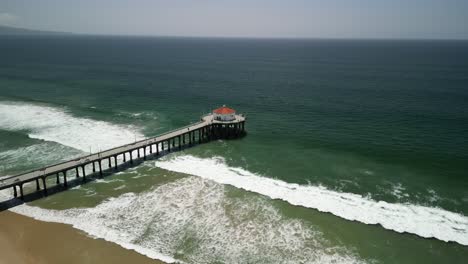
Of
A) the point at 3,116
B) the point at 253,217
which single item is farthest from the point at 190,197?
the point at 3,116

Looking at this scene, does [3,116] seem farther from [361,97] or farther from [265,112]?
[361,97]

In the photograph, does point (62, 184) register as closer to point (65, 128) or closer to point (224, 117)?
point (65, 128)

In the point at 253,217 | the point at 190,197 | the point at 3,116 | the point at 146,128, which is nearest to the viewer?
the point at 253,217

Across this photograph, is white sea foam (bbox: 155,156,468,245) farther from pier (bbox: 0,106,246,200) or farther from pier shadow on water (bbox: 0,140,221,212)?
pier (bbox: 0,106,246,200)

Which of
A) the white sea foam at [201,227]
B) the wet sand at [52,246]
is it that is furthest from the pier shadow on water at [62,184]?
the wet sand at [52,246]

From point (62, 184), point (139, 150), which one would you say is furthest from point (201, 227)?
point (139, 150)

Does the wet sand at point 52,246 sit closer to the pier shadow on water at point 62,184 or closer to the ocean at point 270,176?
the ocean at point 270,176
